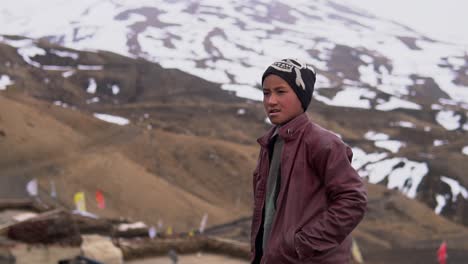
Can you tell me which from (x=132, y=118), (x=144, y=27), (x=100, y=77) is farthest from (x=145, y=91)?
(x=144, y=27)

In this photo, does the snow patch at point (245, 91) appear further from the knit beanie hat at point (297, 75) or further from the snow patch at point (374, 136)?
the knit beanie hat at point (297, 75)

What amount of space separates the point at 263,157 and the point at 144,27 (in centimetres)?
11325

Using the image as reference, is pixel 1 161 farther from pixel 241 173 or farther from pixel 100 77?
pixel 100 77

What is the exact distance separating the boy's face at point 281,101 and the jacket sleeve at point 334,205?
0.78 ft

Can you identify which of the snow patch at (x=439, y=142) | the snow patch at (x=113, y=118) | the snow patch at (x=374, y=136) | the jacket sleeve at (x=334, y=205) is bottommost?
the snow patch at (x=374, y=136)

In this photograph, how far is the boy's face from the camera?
2.39m

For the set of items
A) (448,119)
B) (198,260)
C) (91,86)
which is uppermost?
(198,260)

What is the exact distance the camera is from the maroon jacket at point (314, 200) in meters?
2.12

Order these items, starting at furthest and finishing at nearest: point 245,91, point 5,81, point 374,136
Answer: point 245,91 → point 5,81 → point 374,136

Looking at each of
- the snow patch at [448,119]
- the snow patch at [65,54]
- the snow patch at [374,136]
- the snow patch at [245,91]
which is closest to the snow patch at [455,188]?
the snow patch at [374,136]

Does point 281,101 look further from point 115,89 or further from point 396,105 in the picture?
point 396,105

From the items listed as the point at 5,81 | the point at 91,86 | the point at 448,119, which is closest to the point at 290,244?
the point at 5,81

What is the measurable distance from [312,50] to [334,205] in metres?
103

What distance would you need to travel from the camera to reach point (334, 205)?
2.15 m
